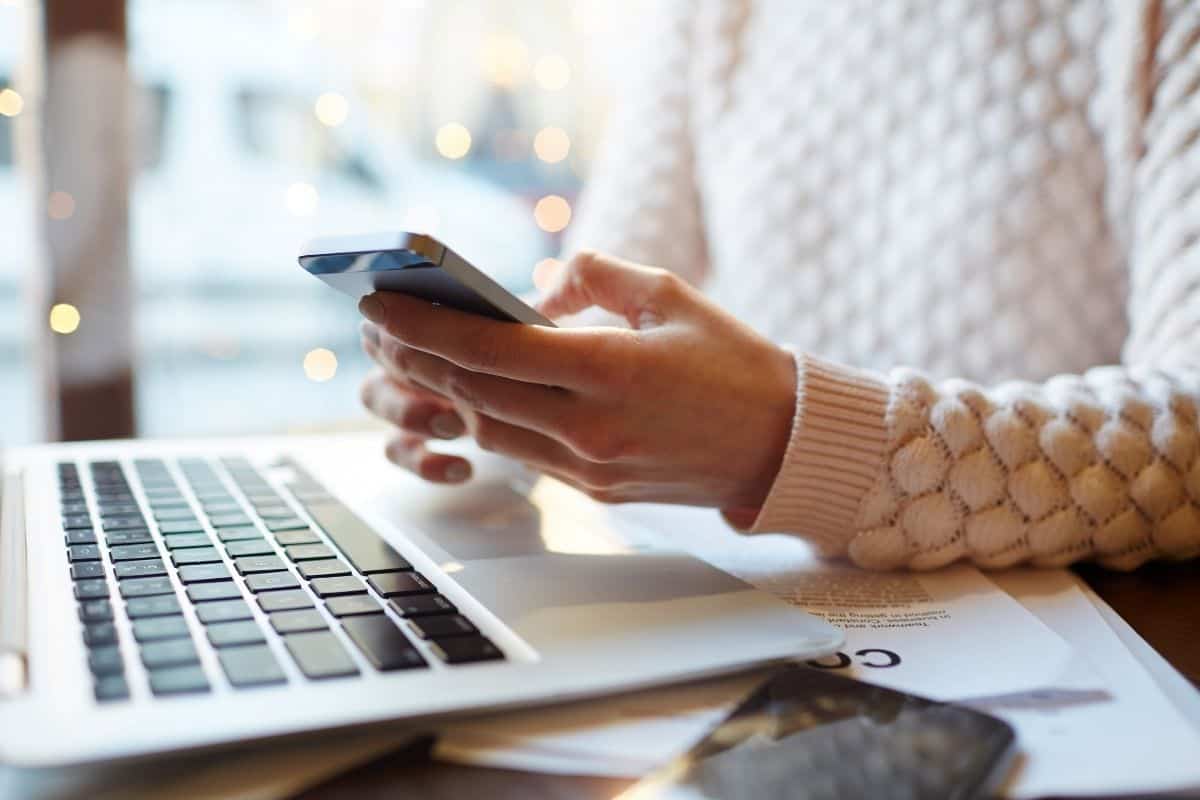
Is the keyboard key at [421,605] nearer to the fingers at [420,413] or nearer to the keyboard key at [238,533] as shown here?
the keyboard key at [238,533]

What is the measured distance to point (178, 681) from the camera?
0.33 metres

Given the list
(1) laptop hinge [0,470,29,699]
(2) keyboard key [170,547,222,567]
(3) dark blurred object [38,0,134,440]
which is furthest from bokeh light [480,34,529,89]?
(2) keyboard key [170,547,222,567]

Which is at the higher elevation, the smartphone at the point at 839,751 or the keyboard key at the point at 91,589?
the keyboard key at the point at 91,589

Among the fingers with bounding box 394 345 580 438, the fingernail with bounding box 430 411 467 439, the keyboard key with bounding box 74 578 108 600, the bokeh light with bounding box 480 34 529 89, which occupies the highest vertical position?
the bokeh light with bounding box 480 34 529 89

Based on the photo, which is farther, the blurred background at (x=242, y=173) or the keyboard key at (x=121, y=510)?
the blurred background at (x=242, y=173)

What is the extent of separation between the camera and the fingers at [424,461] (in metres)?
0.66

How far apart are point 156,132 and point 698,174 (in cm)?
79

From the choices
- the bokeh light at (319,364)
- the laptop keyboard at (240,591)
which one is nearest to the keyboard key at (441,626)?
the laptop keyboard at (240,591)

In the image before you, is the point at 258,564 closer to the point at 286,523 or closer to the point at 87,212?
the point at 286,523

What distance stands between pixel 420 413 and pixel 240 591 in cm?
26

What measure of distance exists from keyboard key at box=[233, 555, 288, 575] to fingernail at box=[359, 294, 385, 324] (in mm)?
124

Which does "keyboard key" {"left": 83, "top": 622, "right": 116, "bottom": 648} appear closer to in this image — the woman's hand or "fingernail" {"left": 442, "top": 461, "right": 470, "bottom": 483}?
the woman's hand

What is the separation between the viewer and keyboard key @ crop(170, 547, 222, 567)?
1.51ft

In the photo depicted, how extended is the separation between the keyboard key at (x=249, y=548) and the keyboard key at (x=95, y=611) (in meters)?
0.08
